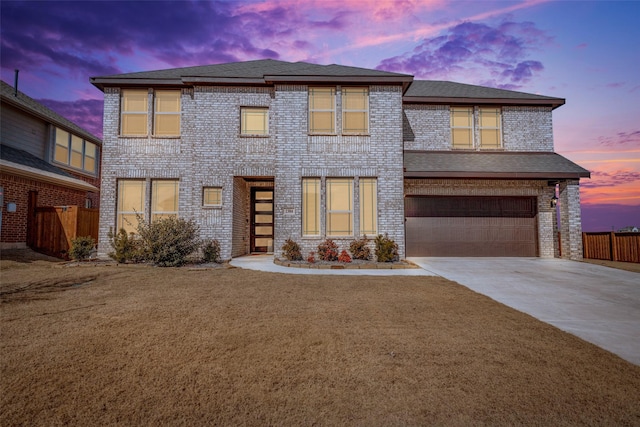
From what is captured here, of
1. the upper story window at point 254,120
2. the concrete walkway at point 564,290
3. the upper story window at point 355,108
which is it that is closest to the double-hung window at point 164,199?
Answer: the concrete walkway at point 564,290

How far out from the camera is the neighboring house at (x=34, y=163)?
41.4ft

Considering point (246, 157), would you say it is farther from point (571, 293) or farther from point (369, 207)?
point (571, 293)

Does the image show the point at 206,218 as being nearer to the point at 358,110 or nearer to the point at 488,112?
the point at 358,110

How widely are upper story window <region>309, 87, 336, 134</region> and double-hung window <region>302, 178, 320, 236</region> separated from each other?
6.15 feet

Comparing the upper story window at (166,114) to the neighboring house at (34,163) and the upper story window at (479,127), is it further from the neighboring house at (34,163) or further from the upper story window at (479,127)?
the upper story window at (479,127)

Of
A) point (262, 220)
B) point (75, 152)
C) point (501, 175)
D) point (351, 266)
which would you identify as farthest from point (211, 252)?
point (75, 152)

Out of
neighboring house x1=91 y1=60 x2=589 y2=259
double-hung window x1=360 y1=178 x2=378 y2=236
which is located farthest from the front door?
double-hung window x1=360 y1=178 x2=378 y2=236

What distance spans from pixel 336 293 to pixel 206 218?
704cm

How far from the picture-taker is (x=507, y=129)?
13.6 meters

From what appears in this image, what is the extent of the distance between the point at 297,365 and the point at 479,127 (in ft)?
43.8

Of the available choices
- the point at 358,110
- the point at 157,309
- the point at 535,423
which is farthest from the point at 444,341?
the point at 358,110

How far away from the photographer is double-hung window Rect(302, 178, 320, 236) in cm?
1145

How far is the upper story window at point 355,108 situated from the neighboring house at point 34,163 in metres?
12.3

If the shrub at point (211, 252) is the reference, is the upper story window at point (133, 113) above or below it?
above
